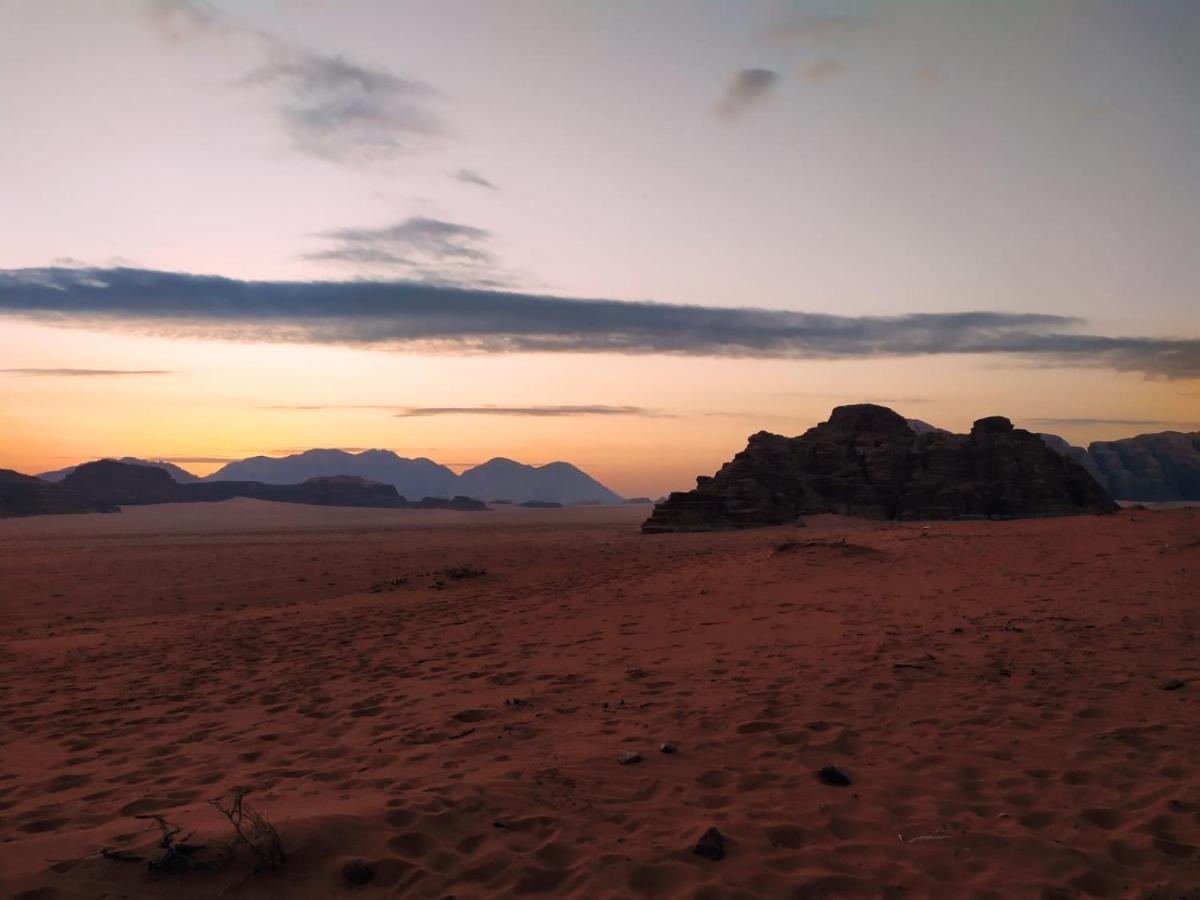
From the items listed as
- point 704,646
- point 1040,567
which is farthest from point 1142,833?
point 1040,567

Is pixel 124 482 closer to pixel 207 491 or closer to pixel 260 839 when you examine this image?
pixel 207 491

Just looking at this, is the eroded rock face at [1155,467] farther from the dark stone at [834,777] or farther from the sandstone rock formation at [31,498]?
the sandstone rock formation at [31,498]

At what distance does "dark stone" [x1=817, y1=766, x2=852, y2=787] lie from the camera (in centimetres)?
545

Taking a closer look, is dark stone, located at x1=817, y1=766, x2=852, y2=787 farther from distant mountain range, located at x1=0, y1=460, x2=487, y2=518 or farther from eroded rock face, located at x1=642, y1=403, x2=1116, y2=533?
distant mountain range, located at x1=0, y1=460, x2=487, y2=518

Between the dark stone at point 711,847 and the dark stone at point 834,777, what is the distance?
1.26 m

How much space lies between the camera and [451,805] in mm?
4980

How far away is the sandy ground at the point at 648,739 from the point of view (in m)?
4.28

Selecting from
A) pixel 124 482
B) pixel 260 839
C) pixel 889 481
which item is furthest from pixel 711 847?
pixel 124 482

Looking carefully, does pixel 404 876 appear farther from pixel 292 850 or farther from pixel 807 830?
pixel 807 830

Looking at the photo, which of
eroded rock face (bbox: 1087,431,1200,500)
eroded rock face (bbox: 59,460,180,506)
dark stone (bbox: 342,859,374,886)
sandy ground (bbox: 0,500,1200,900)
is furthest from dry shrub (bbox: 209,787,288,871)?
eroded rock face (bbox: 59,460,180,506)

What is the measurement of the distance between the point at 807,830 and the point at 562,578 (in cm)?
1464

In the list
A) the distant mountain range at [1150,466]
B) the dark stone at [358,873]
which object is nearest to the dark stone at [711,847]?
the dark stone at [358,873]

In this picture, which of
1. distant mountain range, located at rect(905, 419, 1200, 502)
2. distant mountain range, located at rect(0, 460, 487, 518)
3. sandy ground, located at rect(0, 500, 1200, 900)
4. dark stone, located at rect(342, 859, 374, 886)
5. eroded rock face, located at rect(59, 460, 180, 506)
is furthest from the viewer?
distant mountain range, located at rect(0, 460, 487, 518)

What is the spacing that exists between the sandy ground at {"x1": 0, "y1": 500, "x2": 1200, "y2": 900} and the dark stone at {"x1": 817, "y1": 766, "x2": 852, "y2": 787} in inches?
2.6
